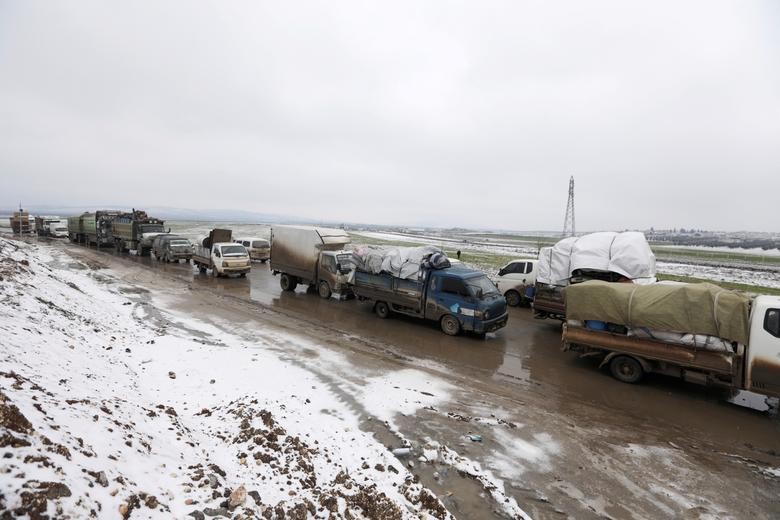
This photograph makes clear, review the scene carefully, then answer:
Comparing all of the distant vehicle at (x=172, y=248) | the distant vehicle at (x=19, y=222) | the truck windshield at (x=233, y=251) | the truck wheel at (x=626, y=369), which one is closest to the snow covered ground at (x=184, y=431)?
the truck wheel at (x=626, y=369)

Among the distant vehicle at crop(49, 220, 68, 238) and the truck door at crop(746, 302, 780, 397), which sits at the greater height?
the distant vehicle at crop(49, 220, 68, 238)

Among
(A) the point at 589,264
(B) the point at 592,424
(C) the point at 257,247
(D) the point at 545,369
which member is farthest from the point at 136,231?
(B) the point at 592,424

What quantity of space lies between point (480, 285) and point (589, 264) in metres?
3.75

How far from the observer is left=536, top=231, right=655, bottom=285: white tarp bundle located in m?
→ 11.5

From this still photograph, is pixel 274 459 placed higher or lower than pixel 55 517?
lower

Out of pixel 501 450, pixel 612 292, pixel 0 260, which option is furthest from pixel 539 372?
pixel 0 260

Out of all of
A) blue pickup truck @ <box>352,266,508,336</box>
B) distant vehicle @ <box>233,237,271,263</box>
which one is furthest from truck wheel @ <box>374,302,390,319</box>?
distant vehicle @ <box>233,237,271,263</box>

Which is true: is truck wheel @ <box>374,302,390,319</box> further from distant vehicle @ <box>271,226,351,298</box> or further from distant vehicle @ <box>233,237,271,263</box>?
distant vehicle @ <box>233,237,271,263</box>

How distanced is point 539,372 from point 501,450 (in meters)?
3.93

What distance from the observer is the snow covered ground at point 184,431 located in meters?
3.14

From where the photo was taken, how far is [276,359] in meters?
8.52

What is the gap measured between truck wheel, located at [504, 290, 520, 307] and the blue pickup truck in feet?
14.3

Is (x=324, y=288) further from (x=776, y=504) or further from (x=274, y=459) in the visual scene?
(x=776, y=504)

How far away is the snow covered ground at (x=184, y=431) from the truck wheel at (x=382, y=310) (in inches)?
182
